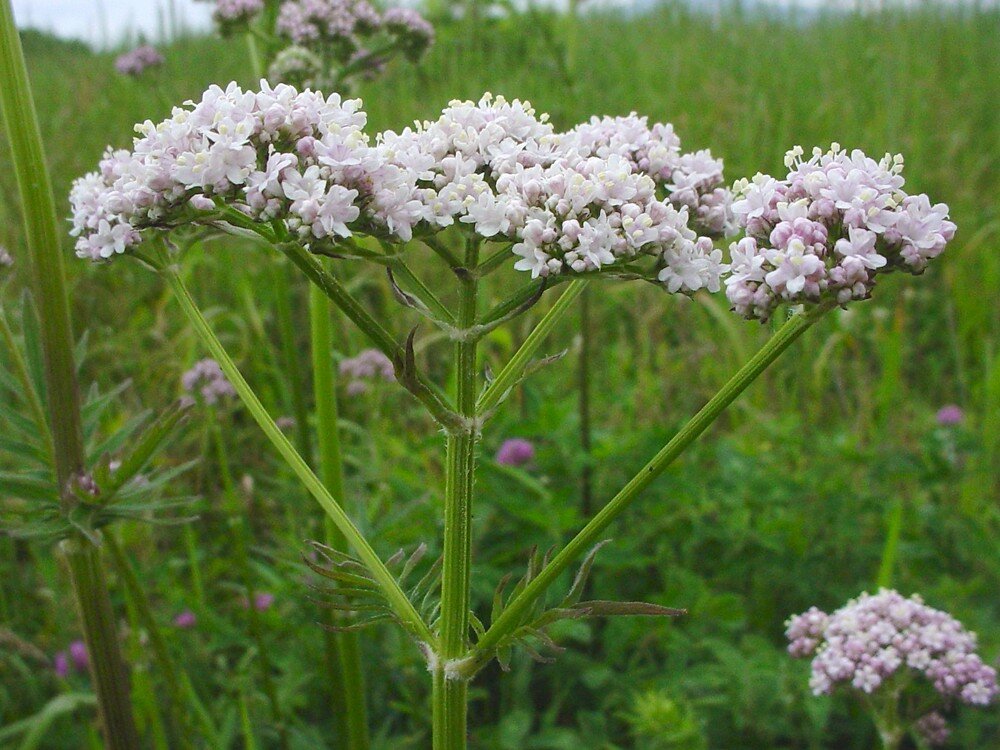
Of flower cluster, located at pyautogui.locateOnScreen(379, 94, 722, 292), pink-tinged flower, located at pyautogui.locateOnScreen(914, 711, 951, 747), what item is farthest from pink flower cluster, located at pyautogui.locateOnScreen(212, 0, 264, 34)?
pink-tinged flower, located at pyautogui.locateOnScreen(914, 711, 951, 747)

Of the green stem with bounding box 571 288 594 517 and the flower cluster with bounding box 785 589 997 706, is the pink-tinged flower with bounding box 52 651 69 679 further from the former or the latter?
the flower cluster with bounding box 785 589 997 706

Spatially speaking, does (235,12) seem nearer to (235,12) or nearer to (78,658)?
(235,12)

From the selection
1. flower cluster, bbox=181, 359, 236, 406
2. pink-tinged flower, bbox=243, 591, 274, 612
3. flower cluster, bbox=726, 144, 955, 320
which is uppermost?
flower cluster, bbox=181, 359, 236, 406

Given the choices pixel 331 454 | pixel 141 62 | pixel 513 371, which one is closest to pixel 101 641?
pixel 331 454

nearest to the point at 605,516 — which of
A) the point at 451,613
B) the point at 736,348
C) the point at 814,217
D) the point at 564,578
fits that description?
the point at 451,613

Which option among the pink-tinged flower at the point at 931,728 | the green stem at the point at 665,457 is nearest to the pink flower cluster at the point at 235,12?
the green stem at the point at 665,457

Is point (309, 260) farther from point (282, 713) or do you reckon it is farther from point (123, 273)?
point (123, 273)
